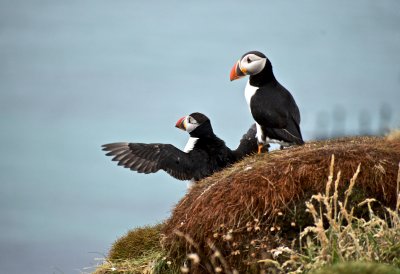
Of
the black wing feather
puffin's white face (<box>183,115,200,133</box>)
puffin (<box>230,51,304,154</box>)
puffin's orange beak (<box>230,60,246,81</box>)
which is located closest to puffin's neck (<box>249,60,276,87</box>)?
puffin (<box>230,51,304,154</box>)

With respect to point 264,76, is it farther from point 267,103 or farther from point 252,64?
point 267,103

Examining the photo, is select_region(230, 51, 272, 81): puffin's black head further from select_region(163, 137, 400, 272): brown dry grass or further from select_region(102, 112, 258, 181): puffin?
select_region(163, 137, 400, 272): brown dry grass

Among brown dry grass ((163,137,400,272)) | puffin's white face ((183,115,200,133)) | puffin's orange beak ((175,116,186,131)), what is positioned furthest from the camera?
puffin's orange beak ((175,116,186,131))

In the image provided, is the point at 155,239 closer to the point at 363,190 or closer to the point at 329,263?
the point at 363,190

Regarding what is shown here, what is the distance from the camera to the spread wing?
1220 cm

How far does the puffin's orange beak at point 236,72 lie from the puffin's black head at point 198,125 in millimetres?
830

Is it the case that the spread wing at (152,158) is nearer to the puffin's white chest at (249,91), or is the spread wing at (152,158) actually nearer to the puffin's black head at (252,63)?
the puffin's white chest at (249,91)

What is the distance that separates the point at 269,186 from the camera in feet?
29.7

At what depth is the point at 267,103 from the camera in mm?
11672

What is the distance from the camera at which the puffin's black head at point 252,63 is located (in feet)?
40.0

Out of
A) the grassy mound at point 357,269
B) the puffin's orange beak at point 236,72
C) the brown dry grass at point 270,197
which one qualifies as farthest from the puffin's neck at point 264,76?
the grassy mound at point 357,269

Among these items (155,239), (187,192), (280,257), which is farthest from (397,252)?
(155,239)

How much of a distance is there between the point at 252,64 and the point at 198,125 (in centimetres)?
138

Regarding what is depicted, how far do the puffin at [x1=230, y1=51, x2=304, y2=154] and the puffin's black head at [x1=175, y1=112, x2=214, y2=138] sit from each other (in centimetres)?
82
